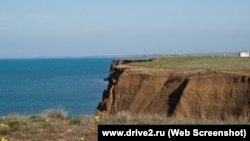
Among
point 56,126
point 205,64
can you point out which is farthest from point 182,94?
point 56,126

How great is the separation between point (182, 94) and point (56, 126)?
82.8ft

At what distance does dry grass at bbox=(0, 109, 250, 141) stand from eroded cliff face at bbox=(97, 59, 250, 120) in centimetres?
1711

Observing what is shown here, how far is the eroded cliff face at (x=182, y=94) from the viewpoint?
34500 mm

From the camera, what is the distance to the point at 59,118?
13914mm

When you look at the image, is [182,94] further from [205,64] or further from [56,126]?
[56,126]

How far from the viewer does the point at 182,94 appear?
36.7 meters

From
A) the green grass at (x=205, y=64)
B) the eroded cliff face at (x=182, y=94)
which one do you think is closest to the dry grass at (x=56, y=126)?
the eroded cliff face at (x=182, y=94)

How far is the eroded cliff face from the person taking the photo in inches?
1358

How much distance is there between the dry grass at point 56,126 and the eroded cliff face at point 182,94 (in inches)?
673

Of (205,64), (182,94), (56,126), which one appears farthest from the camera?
(205,64)

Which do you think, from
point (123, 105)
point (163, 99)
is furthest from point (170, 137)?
point (123, 105)

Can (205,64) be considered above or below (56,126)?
below

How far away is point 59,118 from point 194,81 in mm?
24522

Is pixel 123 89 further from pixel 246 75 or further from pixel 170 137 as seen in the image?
pixel 170 137
